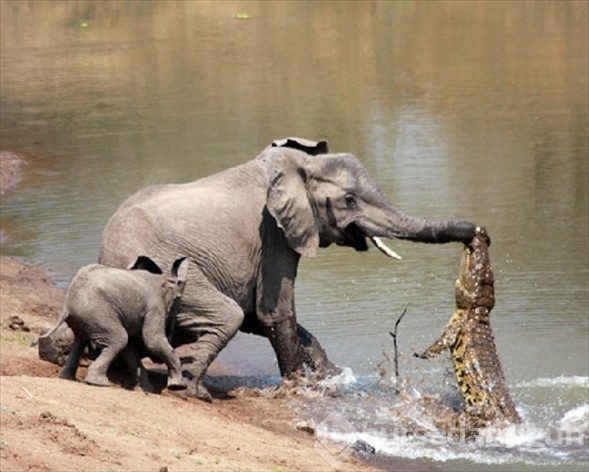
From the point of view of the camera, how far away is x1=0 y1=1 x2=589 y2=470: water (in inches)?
539

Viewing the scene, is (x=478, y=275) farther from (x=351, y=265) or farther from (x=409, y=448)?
(x=351, y=265)

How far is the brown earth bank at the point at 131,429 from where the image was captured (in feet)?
26.7

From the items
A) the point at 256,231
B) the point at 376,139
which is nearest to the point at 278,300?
the point at 256,231

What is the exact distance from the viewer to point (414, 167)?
22.6 meters

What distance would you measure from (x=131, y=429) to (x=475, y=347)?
3103 millimetres

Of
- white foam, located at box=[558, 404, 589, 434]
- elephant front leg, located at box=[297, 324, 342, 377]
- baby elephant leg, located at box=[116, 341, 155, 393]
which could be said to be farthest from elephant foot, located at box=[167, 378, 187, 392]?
white foam, located at box=[558, 404, 589, 434]

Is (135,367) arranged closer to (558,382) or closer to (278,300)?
(278,300)

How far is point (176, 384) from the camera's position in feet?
35.3

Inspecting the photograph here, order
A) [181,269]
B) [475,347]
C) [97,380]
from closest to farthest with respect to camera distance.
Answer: [97,380] → [181,269] → [475,347]

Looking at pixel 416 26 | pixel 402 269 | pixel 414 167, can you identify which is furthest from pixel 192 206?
pixel 416 26

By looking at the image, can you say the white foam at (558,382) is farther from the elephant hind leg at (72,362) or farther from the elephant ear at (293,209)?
the elephant hind leg at (72,362)

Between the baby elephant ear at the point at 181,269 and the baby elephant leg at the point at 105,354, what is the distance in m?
0.81

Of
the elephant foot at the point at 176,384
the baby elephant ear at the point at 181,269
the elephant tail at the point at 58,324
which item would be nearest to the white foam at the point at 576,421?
the elephant foot at the point at 176,384

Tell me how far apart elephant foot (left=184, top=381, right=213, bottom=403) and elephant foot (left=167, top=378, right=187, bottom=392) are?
18cm
